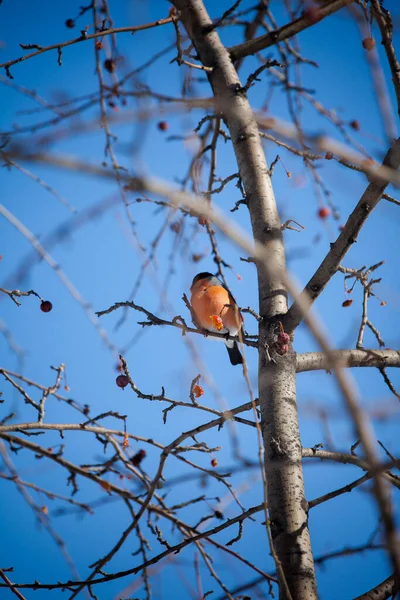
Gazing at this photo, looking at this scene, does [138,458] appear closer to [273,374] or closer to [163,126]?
[273,374]

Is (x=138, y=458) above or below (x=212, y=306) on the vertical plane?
below

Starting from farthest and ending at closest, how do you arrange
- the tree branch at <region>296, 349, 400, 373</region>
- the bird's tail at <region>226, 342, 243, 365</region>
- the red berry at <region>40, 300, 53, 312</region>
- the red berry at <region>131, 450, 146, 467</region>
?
the bird's tail at <region>226, 342, 243, 365</region>, the red berry at <region>40, 300, 53, 312</region>, the red berry at <region>131, 450, 146, 467</region>, the tree branch at <region>296, 349, 400, 373</region>

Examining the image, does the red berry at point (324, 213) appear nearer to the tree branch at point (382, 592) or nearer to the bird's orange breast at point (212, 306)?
the bird's orange breast at point (212, 306)

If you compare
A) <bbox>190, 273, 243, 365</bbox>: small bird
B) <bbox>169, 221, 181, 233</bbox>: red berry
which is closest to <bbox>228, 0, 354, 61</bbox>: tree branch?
<bbox>169, 221, 181, 233</bbox>: red berry

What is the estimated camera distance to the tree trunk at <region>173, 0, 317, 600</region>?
1.24 metres

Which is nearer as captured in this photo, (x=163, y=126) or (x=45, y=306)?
(x=45, y=306)

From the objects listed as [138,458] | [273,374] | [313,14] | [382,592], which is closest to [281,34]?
[313,14]

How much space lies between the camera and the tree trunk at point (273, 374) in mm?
1238

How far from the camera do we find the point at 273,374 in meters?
1.47

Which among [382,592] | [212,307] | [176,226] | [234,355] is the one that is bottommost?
[382,592]

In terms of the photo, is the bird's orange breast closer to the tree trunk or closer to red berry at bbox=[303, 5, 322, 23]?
the tree trunk

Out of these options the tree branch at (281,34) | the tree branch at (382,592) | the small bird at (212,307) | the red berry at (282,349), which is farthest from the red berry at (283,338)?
the small bird at (212,307)

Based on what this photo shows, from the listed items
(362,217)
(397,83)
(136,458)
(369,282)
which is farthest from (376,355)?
(136,458)

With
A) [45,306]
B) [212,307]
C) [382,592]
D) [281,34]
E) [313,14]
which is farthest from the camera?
[212,307]
